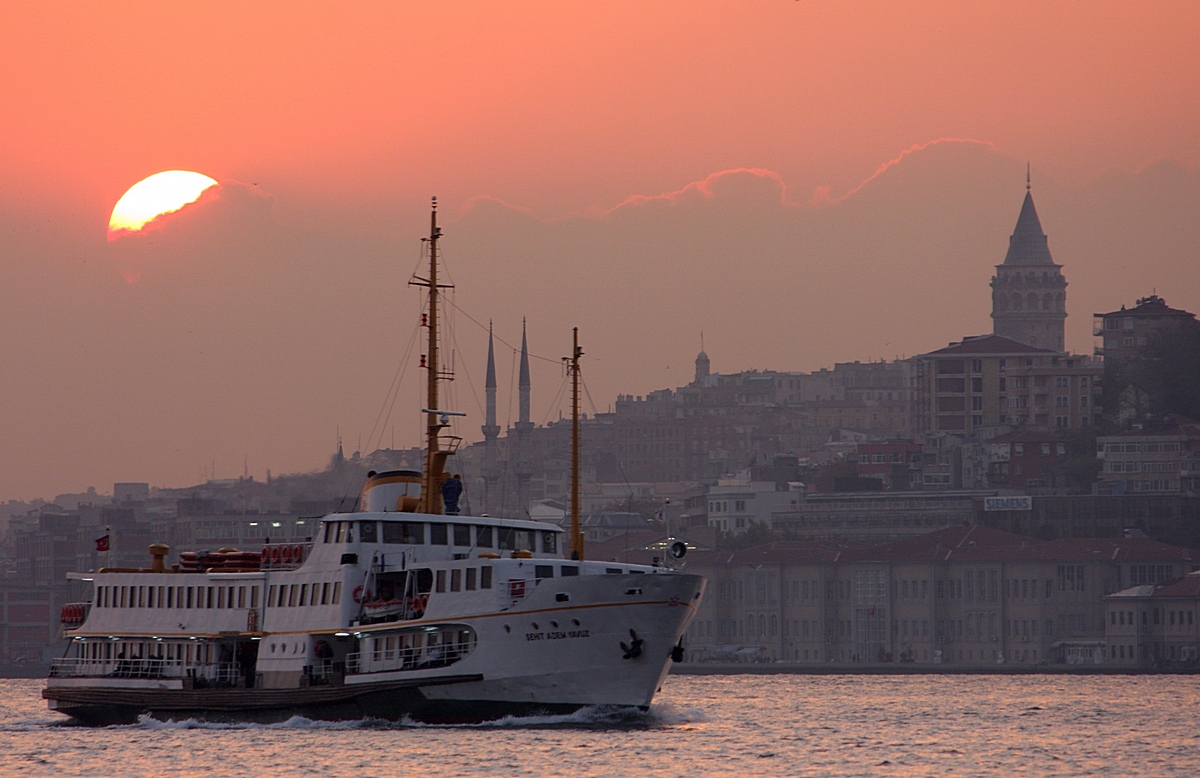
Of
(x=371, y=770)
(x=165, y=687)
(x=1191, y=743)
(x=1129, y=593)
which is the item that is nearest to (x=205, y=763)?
(x=371, y=770)

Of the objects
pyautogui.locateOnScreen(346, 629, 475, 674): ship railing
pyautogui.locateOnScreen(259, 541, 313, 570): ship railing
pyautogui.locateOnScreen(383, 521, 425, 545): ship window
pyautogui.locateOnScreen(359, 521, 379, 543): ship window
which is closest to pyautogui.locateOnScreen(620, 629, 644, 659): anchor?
pyautogui.locateOnScreen(346, 629, 475, 674): ship railing

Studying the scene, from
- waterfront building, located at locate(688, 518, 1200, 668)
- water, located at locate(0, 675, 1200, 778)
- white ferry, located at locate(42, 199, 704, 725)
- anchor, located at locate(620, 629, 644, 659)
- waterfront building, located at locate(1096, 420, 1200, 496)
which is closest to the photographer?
water, located at locate(0, 675, 1200, 778)

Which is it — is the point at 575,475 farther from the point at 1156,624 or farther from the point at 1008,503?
the point at 1008,503

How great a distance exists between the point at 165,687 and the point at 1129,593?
3858 inches

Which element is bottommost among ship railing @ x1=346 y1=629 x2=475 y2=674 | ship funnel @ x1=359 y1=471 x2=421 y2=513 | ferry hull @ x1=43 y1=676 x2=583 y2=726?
ferry hull @ x1=43 y1=676 x2=583 y2=726

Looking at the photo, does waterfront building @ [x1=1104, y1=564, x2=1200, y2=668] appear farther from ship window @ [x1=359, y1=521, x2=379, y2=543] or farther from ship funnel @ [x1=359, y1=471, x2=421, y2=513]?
ship window @ [x1=359, y1=521, x2=379, y2=543]

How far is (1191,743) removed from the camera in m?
61.4

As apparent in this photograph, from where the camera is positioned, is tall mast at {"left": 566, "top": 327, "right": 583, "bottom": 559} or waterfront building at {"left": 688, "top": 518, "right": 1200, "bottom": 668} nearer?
tall mast at {"left": 566, "top": 327, "right": 583, "bottom": 559}

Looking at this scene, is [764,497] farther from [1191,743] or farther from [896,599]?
[1191,743]

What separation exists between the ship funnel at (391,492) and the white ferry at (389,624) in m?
0.06

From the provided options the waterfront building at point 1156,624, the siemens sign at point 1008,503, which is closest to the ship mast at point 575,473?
the waterfront building at point 1156,624

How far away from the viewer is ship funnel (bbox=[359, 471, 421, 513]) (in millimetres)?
58156

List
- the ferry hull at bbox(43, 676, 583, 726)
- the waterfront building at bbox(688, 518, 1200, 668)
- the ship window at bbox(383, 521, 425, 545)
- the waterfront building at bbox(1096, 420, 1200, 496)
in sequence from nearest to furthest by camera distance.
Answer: the ferry hull at bbox(43, 676, 583, 726)
the ship window at bbox(383, 521, 425, 545)
the waterfront building at bbox(688, 518, 1200, 668)
the waterfront building at bbox(1096, 420, 1200, 496)

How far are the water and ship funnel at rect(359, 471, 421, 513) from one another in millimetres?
6323
